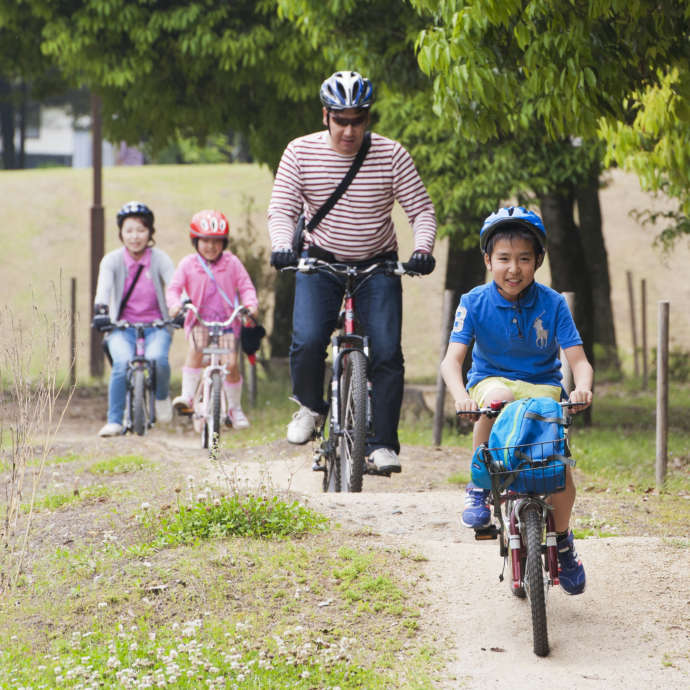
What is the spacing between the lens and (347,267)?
7152 mm

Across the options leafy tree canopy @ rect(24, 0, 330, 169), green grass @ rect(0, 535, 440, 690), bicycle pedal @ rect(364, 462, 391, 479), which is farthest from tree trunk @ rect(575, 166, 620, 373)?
green grass @ rect(0, 535, 440, 690)

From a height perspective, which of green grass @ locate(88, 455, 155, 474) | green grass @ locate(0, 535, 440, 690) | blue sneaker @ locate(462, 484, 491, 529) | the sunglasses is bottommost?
green grass @ locate(0, 535, 440, 690)

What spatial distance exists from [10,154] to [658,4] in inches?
2051

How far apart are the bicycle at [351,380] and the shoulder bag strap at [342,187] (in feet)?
1.13

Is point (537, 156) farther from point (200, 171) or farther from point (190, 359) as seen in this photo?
point (200, 171)

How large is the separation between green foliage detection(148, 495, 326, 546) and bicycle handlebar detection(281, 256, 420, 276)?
1.38m

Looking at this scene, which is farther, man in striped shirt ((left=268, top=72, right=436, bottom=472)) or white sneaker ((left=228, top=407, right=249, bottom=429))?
white sneaker ((left=228, top=407, right=249, bottom=429))

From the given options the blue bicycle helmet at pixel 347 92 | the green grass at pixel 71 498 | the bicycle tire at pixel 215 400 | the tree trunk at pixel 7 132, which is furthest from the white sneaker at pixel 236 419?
the tree trunk at pixel 7 132

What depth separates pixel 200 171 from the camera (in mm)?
48375

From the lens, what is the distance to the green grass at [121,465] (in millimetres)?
8867

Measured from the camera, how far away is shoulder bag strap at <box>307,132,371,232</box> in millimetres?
7324

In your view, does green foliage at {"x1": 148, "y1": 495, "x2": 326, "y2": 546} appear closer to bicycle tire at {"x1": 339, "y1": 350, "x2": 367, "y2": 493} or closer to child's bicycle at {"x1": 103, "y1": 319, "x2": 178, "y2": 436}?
bicycle tire at {"x1": 339, "y1": 350, "x2": 367, "y2": 493}

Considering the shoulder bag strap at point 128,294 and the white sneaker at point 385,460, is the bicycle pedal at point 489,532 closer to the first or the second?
the white sneaker at point 385,460

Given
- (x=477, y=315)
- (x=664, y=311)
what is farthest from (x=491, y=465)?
(x=664, y=311)
